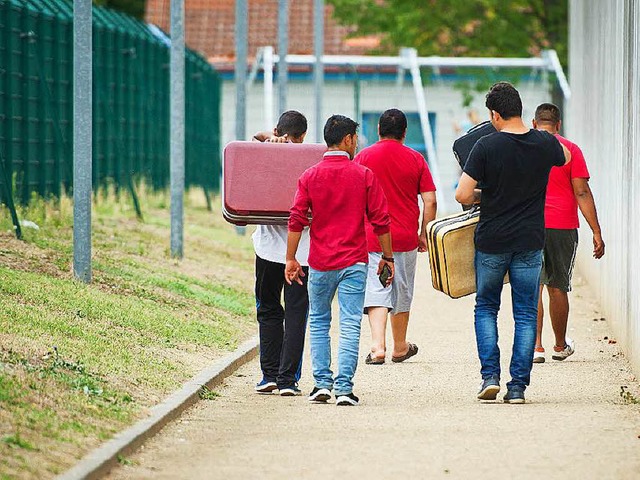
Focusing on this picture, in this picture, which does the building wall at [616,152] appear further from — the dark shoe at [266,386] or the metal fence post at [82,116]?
the metal fence post at [82,116]

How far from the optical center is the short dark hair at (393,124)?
35.7ft

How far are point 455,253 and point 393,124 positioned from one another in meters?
1.70

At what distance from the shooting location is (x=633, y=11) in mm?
10867

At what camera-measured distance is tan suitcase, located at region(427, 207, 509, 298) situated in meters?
9.40

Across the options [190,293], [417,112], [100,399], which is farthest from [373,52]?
[100,399]

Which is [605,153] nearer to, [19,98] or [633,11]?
[633,11]

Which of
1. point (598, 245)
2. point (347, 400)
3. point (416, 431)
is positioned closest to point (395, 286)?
point (598, 245)

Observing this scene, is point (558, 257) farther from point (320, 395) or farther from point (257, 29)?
point (257, 29)

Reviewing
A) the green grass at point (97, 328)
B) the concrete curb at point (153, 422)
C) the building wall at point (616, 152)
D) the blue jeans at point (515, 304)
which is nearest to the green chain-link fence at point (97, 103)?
the green grass at point (97, 328)

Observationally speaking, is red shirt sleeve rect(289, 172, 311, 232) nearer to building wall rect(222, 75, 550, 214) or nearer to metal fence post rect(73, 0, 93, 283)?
metal fence post rect(73, 0, 93, 283)

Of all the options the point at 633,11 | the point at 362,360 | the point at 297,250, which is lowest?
the point at 362,360

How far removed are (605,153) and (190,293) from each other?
409 centimetres

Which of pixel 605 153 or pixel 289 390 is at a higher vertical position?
pixel 605 153

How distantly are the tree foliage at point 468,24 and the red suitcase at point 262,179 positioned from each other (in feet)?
90.8
